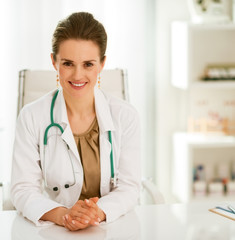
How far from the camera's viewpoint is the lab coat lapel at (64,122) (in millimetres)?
1632

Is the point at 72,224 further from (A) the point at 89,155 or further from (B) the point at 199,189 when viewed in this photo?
(B) the point at 199,189

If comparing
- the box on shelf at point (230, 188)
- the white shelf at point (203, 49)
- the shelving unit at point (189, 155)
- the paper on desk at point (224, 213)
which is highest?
the white shelf at point (203, 49)

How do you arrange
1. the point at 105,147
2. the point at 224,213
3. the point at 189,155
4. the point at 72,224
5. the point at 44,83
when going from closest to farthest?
the point at 72,224, the point at 224,213, the point at 105,147, the point at 44,83, the point at 189,155

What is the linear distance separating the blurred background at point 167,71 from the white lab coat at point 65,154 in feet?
4.37

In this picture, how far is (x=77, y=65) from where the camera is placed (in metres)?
1.59

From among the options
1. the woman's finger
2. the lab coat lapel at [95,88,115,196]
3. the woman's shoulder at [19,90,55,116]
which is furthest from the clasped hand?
the woman's shoulder at [19,90,55,116]

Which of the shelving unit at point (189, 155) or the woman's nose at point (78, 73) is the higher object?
the woman's nose at point (78, 73)

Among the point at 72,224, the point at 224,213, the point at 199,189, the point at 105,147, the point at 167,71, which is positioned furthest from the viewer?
the point at 167,71

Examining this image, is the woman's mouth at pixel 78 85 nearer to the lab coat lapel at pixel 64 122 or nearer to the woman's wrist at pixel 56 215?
the lab coat lapel at pixel 64 122

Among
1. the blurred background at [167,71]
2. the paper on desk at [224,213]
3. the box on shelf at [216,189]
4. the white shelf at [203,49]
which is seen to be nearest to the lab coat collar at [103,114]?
the paper on desk at [224,213]

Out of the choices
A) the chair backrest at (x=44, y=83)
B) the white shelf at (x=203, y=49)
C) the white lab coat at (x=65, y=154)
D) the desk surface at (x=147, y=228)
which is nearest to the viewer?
the desk surface at (x=147, y=228)

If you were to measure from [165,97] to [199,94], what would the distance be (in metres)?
0.26

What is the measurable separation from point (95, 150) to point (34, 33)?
154cm

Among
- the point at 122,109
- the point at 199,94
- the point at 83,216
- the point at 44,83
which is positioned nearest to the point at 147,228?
the point at 83,216
